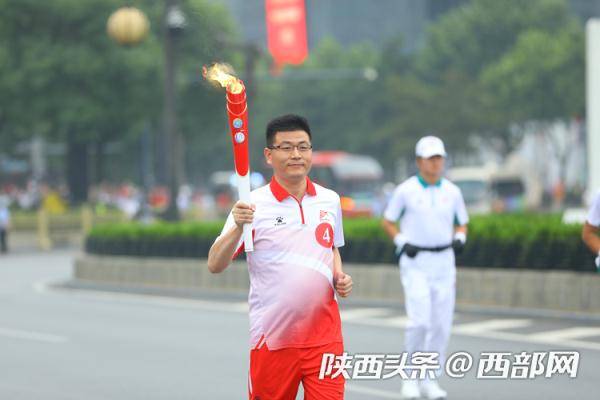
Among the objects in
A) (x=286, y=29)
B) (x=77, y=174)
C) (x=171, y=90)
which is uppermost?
(x=286, y=29)

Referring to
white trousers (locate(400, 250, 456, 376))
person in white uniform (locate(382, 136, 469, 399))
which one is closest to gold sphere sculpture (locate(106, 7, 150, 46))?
person in white uniform (locate(382, 136, 469, 399))

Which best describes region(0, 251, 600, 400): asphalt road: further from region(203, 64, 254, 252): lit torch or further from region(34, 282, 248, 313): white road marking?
region(203, 64, 254, 252): lit torch

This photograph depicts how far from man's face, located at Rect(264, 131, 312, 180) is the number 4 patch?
0.87ft

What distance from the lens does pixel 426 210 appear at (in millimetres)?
10016

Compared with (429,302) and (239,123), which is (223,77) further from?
(429,302)

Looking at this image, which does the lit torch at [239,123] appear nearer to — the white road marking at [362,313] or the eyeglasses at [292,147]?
the eyeglasses at [292,147]

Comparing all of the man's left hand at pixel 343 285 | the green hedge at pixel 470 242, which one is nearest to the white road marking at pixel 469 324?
the green hedge at pixel 470 242

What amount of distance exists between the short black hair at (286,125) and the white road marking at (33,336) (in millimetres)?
8599

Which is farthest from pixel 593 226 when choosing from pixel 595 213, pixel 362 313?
pixel 362 313

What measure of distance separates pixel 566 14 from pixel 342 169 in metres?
21.8

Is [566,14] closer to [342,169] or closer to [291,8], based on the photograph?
[342,169]

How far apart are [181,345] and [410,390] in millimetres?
4419

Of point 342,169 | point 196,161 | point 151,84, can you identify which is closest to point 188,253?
point 151,84

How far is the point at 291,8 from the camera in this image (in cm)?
4678
